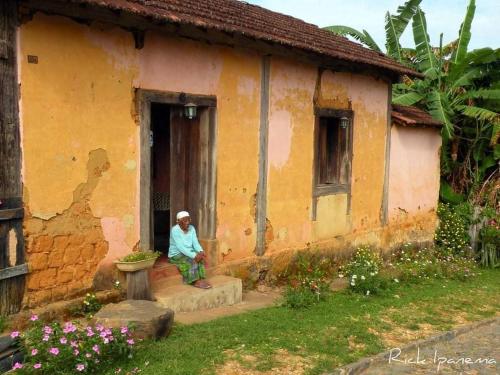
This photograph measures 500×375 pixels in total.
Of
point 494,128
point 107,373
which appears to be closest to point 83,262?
point 107,373

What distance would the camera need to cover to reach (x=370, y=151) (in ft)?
34.9

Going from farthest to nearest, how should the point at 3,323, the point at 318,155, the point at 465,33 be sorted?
the point at 465,33 < the point at 318,155 < the point at 3,323

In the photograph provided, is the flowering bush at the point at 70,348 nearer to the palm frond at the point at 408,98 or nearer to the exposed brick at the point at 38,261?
the exposed brick at the point at 38,261

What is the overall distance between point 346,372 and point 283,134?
14.4 ft

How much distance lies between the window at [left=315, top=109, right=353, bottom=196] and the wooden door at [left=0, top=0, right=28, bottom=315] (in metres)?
5.80

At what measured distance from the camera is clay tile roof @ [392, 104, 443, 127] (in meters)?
11.1

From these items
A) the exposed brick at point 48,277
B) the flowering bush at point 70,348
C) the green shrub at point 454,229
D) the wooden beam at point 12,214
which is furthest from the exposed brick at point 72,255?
the green shrub at point 454,229

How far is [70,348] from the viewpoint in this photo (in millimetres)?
4477

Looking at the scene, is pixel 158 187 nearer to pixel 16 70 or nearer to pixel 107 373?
pixel 16 70

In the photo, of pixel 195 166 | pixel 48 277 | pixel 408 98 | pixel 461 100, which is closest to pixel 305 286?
pixel 195 166

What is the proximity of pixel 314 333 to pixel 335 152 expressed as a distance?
4.73m

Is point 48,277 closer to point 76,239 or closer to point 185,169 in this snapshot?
point 76,239

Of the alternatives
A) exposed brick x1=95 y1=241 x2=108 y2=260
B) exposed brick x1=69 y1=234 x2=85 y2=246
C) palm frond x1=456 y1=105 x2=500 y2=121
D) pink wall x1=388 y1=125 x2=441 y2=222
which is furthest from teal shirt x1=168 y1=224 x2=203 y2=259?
palm frond x1=456 y1=105 x2=500 y2=121

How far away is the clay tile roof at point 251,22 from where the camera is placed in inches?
236
